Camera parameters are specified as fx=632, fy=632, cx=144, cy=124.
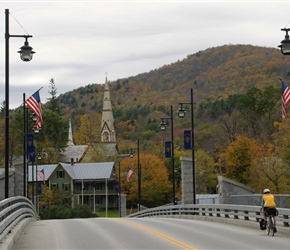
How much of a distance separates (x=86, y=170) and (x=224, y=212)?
79526 millimetres

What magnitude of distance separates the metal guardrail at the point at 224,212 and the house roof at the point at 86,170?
187ft

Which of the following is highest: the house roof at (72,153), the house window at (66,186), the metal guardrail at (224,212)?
the house roof at (72,153)

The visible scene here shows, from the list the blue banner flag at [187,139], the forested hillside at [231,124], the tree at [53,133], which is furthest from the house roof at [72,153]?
the blue banner flag at [187,139]

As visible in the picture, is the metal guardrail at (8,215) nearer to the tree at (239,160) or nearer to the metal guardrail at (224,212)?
the metal guardrail at (224,212)

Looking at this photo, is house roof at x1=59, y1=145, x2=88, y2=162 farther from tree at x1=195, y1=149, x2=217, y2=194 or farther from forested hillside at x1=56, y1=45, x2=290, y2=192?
tree at x1=195, y1=149, x2=217, y2=194

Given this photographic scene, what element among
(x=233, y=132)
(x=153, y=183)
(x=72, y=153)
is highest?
(x=233, y=132)

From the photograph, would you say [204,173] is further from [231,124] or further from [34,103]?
[34,103]

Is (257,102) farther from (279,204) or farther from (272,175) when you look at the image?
(279,204)

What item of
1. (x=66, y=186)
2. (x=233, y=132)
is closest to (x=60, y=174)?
(x=66, y=186)

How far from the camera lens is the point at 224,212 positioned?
2872 centimetres

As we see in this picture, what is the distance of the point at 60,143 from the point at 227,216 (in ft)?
317

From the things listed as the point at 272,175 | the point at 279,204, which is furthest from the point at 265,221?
the point at 272,175

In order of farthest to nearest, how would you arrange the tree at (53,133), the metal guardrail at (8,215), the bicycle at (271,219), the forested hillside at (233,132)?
the tree at (53,133)
the forested hillside at (233,132)
the bicycle at (271,219)
the metal guardrail at (8,215)

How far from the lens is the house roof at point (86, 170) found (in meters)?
104
